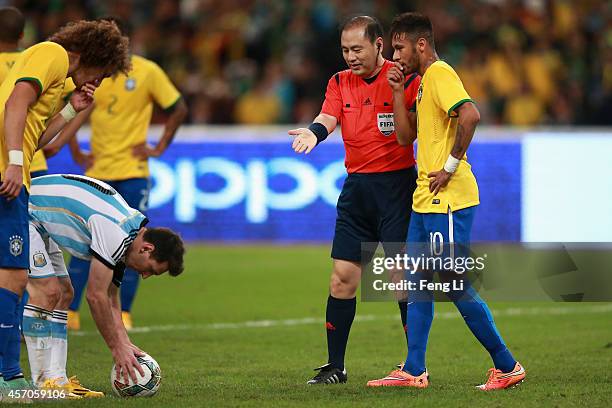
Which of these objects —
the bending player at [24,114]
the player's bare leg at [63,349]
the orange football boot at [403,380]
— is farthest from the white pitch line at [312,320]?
the bending player at [24,114]

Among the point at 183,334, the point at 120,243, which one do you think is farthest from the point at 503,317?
Answer: the point at 120,243

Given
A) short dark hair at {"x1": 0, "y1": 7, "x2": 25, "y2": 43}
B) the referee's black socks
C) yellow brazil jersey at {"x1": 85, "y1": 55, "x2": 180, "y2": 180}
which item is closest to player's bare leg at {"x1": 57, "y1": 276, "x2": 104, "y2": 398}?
the referee's black socks

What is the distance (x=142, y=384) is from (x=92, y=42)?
2.08 metres

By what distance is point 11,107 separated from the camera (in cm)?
657

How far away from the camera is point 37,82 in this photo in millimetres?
6641

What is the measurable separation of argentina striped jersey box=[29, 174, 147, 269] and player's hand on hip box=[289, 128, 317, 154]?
3.46ft

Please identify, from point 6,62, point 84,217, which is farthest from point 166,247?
point 6,62

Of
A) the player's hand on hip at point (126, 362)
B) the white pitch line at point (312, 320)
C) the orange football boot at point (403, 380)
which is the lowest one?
the white pitch line at point (312, 320)

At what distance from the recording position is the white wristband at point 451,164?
23.6 ft

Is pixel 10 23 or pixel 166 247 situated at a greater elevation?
pixel 10 23

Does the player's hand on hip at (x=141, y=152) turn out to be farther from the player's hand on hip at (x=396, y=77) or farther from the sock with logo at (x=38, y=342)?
the player's hand on hip at (x=396, y=77)

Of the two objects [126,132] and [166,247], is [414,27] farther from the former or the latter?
[126,132]

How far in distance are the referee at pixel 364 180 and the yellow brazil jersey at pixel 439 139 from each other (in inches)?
14.6

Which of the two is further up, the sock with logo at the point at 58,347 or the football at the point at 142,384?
the sock with logo at the point at 58,347
